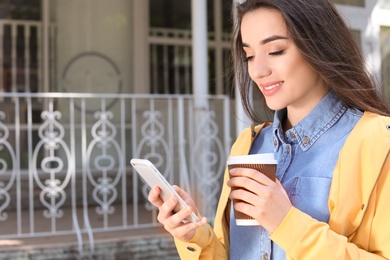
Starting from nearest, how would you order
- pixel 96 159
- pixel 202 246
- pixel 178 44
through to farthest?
pixel 202 246, pixel 96 159, pixel 178 44

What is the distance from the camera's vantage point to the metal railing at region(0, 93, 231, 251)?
12.5ft

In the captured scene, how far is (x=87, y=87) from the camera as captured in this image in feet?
19.2

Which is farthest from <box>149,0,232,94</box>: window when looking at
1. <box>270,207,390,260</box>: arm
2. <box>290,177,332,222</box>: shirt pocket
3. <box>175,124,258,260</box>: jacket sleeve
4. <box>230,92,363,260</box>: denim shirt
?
<box>270,207,390,260</box>: arm

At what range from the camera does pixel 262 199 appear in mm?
845

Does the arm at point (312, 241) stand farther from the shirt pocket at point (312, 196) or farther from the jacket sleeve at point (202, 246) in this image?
the jacket sleeve at point (202, 246)

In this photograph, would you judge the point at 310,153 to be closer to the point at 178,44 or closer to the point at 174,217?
the point at 174,217

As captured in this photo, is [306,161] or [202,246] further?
[202,246]

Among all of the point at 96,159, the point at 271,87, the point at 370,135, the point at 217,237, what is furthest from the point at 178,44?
the point at 370,135

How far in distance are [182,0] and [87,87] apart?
1661 millimetres

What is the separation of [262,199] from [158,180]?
212 mm

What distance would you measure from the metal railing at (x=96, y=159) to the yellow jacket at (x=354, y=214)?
9.56ft

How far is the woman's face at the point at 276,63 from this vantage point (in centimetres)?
95

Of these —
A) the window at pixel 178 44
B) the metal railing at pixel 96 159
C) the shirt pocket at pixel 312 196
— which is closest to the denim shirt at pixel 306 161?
the shirt pocket at pixel 312 196

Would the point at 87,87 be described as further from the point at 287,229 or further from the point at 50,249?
the point at 287,229
